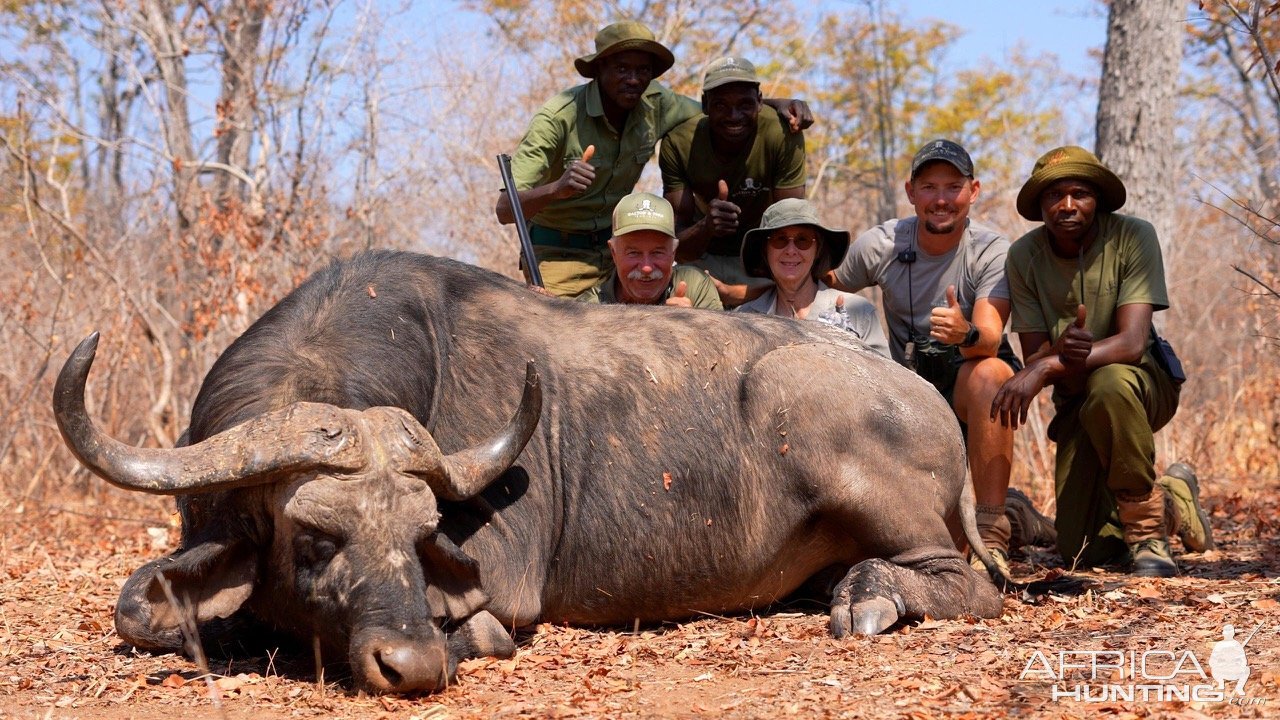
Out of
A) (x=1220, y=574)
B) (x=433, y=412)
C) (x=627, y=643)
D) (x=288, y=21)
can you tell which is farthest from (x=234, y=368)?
(x=288, y=21)

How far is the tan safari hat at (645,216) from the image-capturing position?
23.4 feet

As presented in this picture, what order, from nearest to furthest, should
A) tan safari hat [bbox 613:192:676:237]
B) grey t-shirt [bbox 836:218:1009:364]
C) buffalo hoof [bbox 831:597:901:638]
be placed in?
buffalo hoof [bbox 831:597:901:638], tan safari hat [bbox 613:192:676:237], grey t-shirt [bbox 836:218:1009:364]

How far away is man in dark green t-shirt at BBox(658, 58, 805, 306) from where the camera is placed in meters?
7.94

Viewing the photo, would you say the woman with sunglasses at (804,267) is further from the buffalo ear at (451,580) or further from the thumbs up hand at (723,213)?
the buffalo ear at (451,580)

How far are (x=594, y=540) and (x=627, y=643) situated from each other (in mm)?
520

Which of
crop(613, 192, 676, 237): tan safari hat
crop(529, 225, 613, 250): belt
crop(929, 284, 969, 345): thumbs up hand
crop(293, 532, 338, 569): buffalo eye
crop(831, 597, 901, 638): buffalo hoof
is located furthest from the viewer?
crop(529, 225, 613, 250): belt

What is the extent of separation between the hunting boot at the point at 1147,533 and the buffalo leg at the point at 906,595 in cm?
135

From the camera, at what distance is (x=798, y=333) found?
254 inches

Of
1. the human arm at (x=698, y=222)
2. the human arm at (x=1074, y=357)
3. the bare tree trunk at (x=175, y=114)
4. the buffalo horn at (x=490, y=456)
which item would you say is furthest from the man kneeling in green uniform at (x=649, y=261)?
the bare tree trunk at (x=175, y=114)

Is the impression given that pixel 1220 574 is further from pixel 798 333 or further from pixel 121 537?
pixel 121 537

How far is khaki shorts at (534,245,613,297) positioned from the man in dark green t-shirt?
549 mm

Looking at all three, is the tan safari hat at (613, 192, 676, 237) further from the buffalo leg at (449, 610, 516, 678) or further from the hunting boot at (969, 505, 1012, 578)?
the buffalo leg at (449, 610, 516, 678)

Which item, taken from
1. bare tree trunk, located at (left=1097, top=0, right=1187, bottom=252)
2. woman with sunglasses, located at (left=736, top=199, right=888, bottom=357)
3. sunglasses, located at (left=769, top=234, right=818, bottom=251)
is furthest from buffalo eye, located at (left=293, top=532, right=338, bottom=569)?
bare tree trunk, located at (left=1097, top=0, right=1187, bottom=252)

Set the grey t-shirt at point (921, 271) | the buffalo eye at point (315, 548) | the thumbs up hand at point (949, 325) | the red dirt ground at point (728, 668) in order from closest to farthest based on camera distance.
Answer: the red dirt ground at point (728, 668), the buffalo eye at point (315, 548), the thumbs up hand at point (949, 325), the grey t-shirt at point (921, 271)
